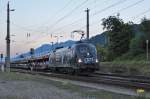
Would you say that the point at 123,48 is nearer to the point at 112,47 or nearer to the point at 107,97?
the point at 112,47

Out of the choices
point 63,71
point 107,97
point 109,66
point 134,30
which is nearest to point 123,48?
point 134,30

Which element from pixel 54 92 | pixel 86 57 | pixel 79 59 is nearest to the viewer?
pixel 54 92

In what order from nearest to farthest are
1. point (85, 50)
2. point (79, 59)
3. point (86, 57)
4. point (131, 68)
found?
1. point (79, 59)
2. point (86, 57)
3. point (85, 50)
4. point (131, 68)

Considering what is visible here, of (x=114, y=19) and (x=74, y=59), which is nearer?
(x=74, y=59)

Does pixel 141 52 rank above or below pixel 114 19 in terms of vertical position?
below

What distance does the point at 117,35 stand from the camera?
74688mm

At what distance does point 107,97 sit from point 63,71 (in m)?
32.8

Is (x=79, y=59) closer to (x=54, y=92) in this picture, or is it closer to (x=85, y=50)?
(x=85, y=50)

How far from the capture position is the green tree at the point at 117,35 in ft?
241

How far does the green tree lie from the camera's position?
7344cm

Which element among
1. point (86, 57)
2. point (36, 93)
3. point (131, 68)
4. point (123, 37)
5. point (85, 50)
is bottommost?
point (36, 93)

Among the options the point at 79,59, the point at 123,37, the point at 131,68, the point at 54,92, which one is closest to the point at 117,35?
the point at 123,37

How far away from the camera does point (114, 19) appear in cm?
7862

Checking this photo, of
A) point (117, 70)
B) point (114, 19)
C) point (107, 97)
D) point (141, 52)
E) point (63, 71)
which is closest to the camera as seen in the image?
point (107, 97)
